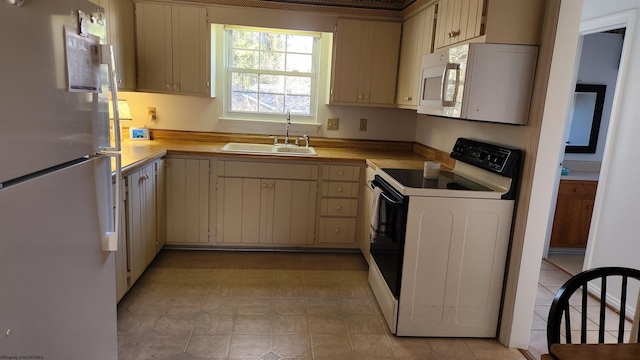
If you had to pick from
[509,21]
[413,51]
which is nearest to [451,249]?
[509,21]

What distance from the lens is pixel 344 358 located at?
2148 millimetres

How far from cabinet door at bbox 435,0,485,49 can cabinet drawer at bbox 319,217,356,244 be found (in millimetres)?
1571

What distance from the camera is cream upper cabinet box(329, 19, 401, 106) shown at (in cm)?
358

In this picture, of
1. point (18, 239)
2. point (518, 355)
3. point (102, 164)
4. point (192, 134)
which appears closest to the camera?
point (18, 239)

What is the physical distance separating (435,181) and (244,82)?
2.19 metres

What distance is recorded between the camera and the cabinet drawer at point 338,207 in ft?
11.4

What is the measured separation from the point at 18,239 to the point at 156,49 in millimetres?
2872

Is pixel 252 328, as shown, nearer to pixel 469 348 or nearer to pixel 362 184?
pixel 469 348

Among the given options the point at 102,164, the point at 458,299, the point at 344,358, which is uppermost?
the point at 102,164

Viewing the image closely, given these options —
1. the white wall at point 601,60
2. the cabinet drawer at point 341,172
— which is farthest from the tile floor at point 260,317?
the white wall at point 601,60

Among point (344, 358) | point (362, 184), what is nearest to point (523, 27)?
point (362, 184)

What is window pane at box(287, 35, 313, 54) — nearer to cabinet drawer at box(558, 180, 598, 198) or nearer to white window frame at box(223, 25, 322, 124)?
white window frame at box(223, 25, 322, 124)

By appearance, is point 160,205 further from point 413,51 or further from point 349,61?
point 413,51

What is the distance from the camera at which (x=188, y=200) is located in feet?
11.0
